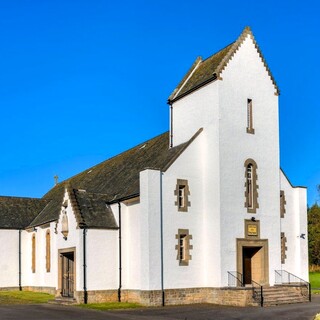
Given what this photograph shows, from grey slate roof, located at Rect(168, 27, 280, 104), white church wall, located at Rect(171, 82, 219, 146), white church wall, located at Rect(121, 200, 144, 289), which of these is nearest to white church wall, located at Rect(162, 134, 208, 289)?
white church wall, located at Rect(171, 82, 219, 146)

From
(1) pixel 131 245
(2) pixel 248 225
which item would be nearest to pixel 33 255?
(1) pixel 131 245

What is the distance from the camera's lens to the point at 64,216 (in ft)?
115

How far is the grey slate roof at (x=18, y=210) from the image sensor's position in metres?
48.2

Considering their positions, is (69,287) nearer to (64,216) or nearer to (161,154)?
(64,216)

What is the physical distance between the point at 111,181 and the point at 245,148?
11.8 metres

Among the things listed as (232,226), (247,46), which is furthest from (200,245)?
(247,46)

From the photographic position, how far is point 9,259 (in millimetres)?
47188

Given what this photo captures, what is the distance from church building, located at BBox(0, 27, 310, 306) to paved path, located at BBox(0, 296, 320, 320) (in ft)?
6.03

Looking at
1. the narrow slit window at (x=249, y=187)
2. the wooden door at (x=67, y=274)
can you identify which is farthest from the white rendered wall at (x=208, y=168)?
the wooden door at (x=67, y=274)

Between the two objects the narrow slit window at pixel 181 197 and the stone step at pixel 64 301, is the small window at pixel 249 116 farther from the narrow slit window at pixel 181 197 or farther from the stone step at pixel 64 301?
the stone step at pixel 64 301

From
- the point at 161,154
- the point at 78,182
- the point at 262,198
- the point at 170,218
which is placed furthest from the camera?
the point at 78,182

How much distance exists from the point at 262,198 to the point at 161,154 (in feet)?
24.7

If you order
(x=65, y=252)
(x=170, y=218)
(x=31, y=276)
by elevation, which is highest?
(x=170, y=218)

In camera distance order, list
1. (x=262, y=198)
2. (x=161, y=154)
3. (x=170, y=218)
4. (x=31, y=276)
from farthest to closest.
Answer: (x=31, y=276) → (x=161, y=154) → (x=262, y=198) → (x=170, y=218)
